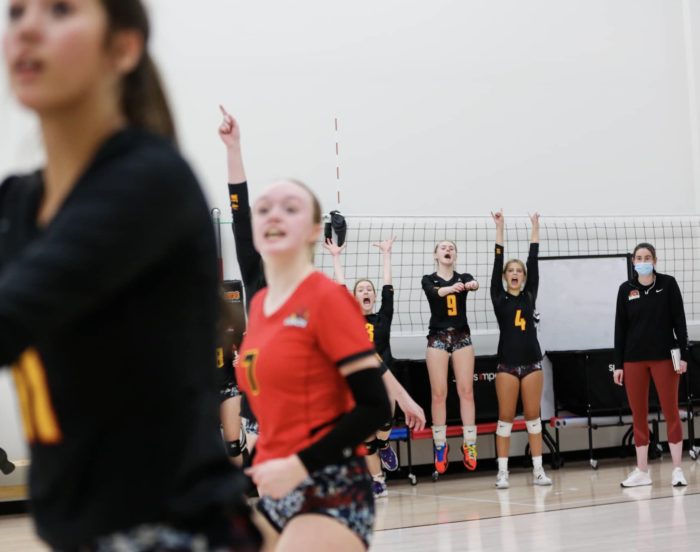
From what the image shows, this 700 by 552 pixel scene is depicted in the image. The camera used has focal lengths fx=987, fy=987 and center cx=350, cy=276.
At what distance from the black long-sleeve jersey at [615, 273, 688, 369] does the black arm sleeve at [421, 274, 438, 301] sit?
1.61m

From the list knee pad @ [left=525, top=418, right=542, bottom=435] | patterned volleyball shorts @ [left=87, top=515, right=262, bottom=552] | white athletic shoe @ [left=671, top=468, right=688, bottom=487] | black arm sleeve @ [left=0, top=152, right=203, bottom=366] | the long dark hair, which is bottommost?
white athletic shoe @ [left=671, top=468, right=688, bottom=487]

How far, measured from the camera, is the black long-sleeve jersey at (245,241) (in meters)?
2.97

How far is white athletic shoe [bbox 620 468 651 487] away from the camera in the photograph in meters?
7.95

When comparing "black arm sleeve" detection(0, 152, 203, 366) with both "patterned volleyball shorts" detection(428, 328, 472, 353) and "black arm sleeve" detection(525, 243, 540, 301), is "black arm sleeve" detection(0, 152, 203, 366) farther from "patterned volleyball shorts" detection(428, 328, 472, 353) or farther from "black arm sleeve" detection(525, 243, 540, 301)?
"black arm sleeve" detection(525, 243, 540, 301)

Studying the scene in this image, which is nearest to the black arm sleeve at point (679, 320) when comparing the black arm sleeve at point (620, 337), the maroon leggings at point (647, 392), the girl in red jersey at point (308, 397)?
the maroon leggings at point (647, 392)

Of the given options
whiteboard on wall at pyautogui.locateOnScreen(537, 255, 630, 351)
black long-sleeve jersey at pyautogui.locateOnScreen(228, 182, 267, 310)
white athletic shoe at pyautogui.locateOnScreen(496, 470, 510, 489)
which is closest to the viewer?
black long-sleeve jersey at pyautogui.locateOnScreen(228, 182, 267, 310)

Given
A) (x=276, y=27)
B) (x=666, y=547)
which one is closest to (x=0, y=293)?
(x=666, y=547)

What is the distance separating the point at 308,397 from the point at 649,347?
20.1 feet

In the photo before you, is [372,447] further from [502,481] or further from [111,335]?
[111,335]

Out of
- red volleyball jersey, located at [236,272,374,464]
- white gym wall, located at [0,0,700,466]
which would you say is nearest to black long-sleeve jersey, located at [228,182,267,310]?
red volleyball jersey, located at [236,272,374,464]

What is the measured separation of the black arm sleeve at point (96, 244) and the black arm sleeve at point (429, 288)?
25.6 feet

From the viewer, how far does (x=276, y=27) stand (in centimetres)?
970

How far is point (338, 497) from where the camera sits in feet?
7.09

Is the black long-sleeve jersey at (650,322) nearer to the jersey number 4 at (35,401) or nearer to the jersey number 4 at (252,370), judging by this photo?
the jersey number 4 at (252,370)
